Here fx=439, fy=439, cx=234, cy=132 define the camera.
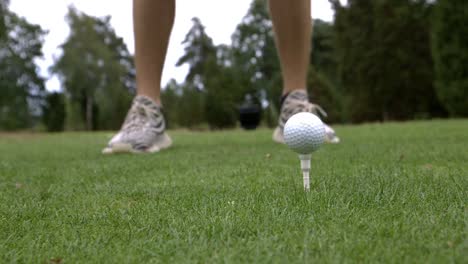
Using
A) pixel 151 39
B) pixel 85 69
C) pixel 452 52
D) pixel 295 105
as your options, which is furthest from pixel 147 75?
pixel 85 69

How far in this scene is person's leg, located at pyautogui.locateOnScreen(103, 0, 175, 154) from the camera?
9.60 feet

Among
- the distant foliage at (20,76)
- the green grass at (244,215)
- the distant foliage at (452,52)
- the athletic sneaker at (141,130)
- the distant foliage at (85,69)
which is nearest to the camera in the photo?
the green grass at (244,215)

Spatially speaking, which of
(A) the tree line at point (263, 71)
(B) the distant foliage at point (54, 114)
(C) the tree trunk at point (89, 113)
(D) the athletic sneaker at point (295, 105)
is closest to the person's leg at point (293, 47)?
(D) the athletic sneaker at point (295, 105)

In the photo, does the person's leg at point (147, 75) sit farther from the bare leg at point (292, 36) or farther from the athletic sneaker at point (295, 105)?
the athletic sneaker at point (295, 105)

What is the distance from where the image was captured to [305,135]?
130 centimetres

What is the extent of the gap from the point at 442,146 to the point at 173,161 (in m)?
1.59

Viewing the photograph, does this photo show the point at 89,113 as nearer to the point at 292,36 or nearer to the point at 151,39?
the point at 151,39

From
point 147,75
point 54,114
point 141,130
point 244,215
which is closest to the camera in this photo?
point 244,215

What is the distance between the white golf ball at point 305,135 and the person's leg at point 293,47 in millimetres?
1576

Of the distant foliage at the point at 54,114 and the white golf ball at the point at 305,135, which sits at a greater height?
the distant foliage at the point at 54,114

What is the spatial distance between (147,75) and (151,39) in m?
0.25

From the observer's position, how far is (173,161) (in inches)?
94.6

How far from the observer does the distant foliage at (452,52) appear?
40.9ft

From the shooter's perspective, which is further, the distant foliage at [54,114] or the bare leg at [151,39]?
the distant foliage at [54,114]
